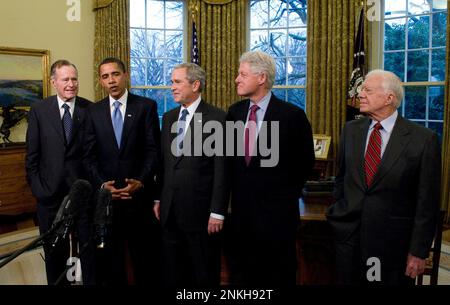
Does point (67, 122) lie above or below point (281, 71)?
below

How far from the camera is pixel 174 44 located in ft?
24.4

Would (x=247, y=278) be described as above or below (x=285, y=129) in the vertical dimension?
below

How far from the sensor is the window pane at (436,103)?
5.97 metres

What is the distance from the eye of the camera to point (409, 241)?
2139 mm

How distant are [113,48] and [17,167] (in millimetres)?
2310

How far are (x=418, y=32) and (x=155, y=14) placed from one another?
13.4 feet

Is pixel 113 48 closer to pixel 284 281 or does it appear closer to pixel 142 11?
pixel 142 11

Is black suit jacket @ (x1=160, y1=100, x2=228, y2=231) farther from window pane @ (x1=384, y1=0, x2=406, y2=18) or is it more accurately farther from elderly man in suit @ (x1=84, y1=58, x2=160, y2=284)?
window pane @ (x1=384, y1=0, x2=406, y2=18)

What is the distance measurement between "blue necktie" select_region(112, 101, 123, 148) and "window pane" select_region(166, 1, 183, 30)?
4897 millimetres

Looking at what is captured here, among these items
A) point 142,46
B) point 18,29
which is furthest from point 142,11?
point 18,29

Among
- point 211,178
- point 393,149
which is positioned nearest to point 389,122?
point 393,149

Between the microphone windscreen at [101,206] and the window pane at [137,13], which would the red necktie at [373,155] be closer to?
the microphone windscreen at [101,206]

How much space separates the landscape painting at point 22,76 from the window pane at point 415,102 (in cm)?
515

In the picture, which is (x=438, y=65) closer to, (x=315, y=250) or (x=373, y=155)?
(x=315, y=250)
